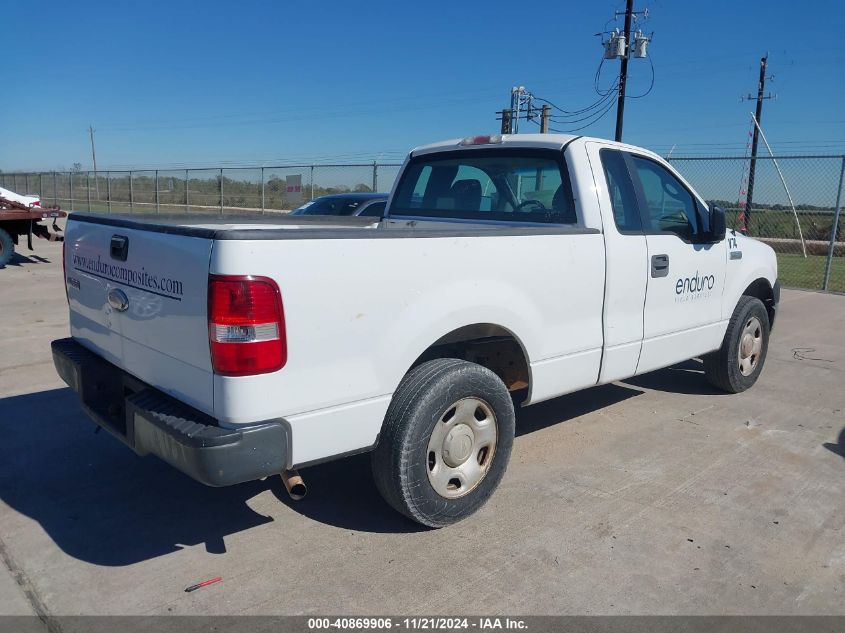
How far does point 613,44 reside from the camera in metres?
22.7

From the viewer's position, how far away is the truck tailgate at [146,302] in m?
2.82

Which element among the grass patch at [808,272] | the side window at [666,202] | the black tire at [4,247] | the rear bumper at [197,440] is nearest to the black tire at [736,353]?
the side window at [666,202]

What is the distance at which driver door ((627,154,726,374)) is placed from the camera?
465 centimetres

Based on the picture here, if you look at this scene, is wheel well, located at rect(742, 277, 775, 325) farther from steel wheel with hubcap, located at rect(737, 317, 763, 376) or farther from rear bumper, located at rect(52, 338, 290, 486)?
rear bumper, located at rect(52, 338, 290, 486)

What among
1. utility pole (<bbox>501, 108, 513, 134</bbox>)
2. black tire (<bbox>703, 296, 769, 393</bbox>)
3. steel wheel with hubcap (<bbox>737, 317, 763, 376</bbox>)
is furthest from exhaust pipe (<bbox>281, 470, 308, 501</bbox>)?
utility pole (<bbox>501, 108, 513, 134</bbox>)

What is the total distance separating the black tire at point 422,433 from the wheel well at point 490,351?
0.18m

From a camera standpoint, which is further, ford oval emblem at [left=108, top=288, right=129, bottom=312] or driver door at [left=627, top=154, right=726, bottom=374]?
driver door at [left=627, top=154, right=726, bottom=374]

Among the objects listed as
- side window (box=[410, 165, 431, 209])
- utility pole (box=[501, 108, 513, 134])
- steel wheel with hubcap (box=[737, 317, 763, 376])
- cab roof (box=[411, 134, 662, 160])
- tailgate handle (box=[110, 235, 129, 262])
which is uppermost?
utility pole (box=[501, 108, 513, 134])

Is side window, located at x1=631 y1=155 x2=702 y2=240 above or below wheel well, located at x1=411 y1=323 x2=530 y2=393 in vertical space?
above

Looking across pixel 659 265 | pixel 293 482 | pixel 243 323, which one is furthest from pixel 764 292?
pixel 243 323

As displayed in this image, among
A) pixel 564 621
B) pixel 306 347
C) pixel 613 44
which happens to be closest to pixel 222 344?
pixel 306 347

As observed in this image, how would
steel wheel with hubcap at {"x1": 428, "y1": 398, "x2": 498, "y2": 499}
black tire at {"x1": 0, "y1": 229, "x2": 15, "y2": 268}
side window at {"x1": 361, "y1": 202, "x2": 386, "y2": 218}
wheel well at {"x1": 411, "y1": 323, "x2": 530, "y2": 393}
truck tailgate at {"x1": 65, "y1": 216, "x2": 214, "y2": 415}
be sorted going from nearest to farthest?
truck tailgate at {"x1": 65, "y1": 216, "x2": 214, "y2": 415}
steel wheel with hubcap at {"x1": 428, "y1": 398, "x2": 498, "y2": 499}
wheel well at {"x1": 411, "y1": 323, "x2": 530, "y2": 393}
side window at {"x1": 361, "y1": 202, "x2": 386, "y2": 218}
black tire at {"x1": 0, "y1": 229, "x2": 15, "y2": 268}

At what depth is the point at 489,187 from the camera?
486cm

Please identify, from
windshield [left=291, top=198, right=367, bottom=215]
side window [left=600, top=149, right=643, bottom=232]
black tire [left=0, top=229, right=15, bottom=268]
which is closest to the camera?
side window [left=600, top=149, right=643, bottom=232]
